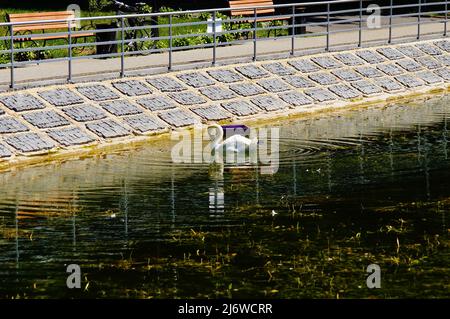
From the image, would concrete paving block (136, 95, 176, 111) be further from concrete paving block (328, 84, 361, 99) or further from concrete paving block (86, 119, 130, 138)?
concrete paving block (328, 84, 361, 99)

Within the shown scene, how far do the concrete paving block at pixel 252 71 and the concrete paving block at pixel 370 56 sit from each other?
3585mm

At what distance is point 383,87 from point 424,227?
1307cm

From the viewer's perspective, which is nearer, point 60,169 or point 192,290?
point 192,290

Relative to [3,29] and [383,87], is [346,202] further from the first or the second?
[3,29]

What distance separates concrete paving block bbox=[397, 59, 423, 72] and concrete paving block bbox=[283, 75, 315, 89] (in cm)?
365

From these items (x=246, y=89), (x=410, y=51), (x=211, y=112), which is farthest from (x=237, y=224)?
(x=410, y=51)

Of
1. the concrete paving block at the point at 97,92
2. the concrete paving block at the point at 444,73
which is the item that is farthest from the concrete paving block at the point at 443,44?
the concrete paving block at the point at 97,92

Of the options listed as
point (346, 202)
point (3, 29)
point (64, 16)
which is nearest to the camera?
point (346, 202)

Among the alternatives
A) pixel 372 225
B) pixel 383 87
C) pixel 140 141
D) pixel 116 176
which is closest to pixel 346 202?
pixel 372 225

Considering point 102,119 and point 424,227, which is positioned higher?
point 102,119

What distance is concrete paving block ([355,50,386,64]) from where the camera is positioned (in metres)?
29.9

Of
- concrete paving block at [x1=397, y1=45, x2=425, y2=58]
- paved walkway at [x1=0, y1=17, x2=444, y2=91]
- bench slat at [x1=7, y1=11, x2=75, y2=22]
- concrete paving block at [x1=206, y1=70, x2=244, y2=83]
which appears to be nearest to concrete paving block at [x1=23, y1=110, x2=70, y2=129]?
paved walkway at [x1=0, y1=17, x2=444, y2=91]

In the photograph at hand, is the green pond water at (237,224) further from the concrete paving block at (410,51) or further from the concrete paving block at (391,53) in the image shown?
the concrete paving block at (410,51)

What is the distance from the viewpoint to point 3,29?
31.7m
